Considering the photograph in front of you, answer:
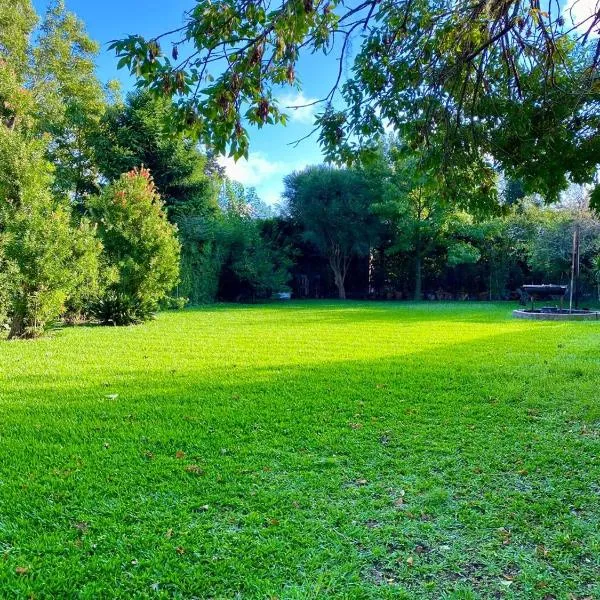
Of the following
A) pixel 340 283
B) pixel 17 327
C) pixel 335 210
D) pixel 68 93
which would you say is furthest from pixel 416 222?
pixel 17 327

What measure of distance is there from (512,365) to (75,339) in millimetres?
6485

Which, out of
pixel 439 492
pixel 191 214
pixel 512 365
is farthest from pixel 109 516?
pixel 191 214

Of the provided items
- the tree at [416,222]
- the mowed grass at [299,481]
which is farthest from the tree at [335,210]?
the mowed grass at [299,481]

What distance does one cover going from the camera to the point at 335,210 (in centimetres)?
2019

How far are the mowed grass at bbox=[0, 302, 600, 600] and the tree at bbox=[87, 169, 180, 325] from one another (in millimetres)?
4536

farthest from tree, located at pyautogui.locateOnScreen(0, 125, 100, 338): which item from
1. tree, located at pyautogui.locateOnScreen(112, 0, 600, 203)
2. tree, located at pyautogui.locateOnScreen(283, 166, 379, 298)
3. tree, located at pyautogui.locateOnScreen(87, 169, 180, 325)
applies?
tree, located at pyautogui.locateOnScreen(283, 166, 379, 298)

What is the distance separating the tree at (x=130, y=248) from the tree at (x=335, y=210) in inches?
439

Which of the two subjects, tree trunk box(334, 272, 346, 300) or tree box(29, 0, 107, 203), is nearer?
tree box(29, 0, 107, 203)

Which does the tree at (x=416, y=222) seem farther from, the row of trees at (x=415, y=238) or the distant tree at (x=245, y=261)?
the distant tree at (x=245, y=261)

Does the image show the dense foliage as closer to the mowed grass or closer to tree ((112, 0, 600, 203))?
tree ((112, 0, 600, 203))

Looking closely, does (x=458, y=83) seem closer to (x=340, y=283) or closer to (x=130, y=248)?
(x=130, y=248)

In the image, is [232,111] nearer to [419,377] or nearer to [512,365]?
[419,377]

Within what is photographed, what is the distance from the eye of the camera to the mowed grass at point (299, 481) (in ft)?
5.95

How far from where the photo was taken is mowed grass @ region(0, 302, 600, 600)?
1812 mm
